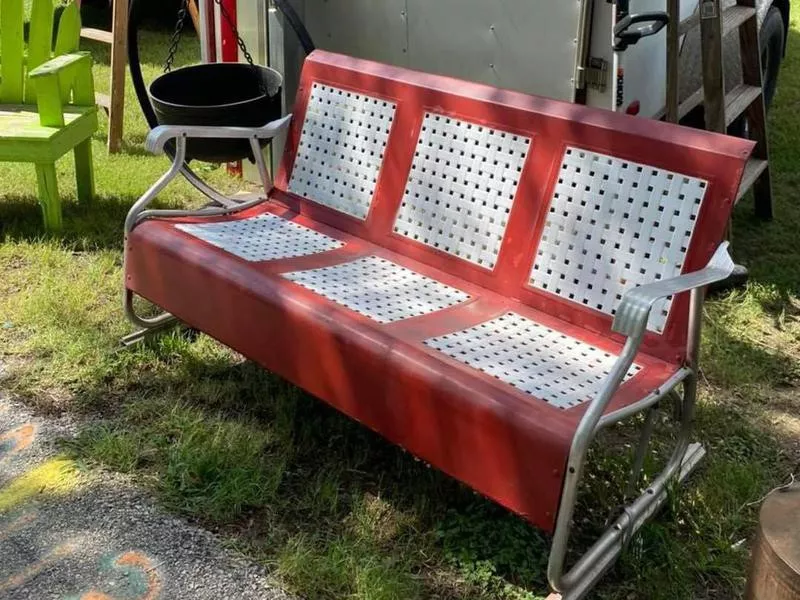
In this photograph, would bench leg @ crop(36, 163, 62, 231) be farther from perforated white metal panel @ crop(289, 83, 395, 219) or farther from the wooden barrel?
the wooden barrel

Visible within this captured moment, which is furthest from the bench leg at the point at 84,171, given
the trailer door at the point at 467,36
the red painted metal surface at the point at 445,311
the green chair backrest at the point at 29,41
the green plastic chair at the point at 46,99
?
the red painted metal surface at the point at 445,311

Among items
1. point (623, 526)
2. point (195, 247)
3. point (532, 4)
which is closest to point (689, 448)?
point (623, 526)

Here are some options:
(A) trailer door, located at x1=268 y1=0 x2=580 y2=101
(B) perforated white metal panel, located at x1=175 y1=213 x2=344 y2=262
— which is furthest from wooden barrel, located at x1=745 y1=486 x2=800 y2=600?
(A) trailer door, located at x1=268 y1=0 x2=580 y2=101

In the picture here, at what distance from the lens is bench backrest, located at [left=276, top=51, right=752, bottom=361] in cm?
245

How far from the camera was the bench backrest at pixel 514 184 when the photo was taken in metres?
2.45

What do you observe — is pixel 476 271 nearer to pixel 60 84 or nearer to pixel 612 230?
pixel 612 230

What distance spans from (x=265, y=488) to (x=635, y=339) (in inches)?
49.0

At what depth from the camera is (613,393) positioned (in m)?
2.04

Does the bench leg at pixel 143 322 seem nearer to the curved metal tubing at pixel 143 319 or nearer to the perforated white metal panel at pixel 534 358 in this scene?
the curved metal tubing at pixel 143 319

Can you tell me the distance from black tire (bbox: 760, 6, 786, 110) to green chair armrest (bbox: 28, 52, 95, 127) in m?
3.75

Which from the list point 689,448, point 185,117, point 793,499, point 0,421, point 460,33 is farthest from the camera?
point 460,33

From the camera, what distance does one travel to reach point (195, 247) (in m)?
2.95

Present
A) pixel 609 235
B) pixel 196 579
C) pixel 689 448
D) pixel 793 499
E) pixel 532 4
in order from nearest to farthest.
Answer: pixel 793 499 → pixel 196 579 → pixel 609 235 → pixel 689 448 → pixel 532 4

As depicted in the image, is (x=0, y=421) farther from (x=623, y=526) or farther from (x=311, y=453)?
(x=623, y=526)
